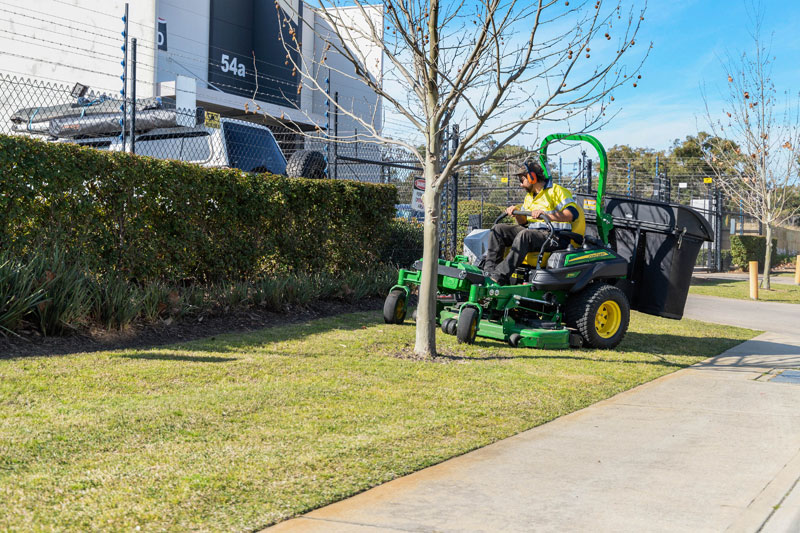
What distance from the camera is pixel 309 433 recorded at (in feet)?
15.5

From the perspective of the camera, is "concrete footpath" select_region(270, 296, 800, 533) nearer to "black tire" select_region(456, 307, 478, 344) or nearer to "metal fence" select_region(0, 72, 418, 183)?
"black tire" select_region(456, 307, 478, 344)

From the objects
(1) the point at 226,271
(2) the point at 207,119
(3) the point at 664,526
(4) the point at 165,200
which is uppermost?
(2) the point at 207,119

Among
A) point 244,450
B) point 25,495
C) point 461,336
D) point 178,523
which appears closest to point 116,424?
point 244,450

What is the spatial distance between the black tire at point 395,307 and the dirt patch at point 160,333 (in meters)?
1.04

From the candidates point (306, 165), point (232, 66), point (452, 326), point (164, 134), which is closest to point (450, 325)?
point (452, 326)

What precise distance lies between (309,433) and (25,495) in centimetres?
168

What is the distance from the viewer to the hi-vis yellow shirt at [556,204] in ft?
28.7

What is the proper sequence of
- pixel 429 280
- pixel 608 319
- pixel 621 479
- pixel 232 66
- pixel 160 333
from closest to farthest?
pixel 621 479 < pixel 429 280 < pixel 160 333 < pixel 608 319 < pixel 232 66

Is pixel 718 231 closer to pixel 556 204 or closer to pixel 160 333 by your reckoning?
pixel 556 204

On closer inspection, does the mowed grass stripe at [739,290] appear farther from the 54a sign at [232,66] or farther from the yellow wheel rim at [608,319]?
the 54a sign at [232,66]

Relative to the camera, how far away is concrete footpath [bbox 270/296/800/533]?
3.52 m

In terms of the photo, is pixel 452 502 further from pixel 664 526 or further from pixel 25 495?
pixel 25 495

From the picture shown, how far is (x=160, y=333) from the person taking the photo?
7.73 m

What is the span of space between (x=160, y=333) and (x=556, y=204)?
4.44m
